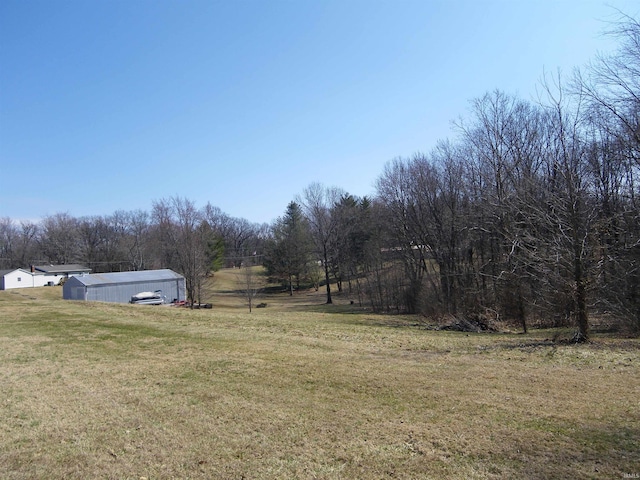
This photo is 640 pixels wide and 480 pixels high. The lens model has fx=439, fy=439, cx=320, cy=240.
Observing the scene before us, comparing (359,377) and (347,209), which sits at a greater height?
(347,209)

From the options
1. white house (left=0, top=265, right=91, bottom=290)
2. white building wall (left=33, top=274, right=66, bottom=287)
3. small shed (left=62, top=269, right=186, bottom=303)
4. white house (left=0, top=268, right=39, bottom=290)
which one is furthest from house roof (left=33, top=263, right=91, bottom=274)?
small shed (left=62, top=269, right=186, bottom=303)

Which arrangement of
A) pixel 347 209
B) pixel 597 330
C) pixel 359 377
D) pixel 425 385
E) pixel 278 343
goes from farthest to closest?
pixel 347 209 < pixel 597 330 < pixel 278 343 < pixel 359 377 < pixel 425 385

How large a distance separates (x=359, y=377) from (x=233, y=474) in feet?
11.6

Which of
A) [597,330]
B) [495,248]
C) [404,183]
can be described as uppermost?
Answer: [404,183]

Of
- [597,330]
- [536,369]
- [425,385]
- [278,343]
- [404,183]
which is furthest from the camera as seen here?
[404,183]

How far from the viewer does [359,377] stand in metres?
7.13

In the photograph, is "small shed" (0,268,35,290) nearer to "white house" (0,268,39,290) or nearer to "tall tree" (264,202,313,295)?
"white house" (0,268,39,290)

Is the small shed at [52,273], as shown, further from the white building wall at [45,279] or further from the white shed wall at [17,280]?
the white shed wall at [17,280]

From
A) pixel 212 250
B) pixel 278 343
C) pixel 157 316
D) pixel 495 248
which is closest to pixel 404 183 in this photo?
pixel 495 248

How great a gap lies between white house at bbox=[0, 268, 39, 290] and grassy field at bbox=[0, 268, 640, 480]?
5226 centimetres

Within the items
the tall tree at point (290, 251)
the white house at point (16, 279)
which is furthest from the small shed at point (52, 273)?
the tall tree at point (290, 251)

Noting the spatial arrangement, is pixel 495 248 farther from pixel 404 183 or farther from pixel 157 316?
pixel 157 316

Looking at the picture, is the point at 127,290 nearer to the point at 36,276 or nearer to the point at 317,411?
the point at 36,276

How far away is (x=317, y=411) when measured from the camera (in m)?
5.48
